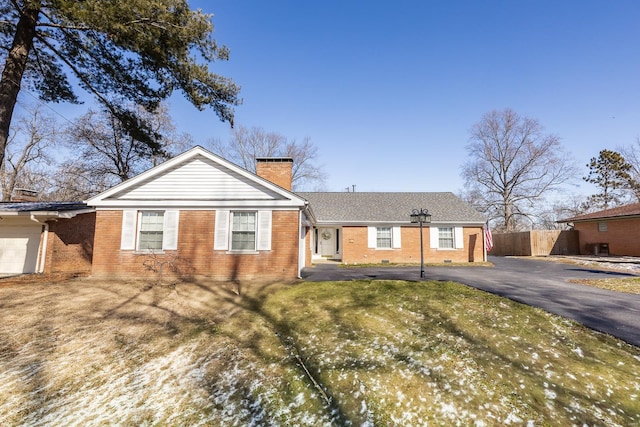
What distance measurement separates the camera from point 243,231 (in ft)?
36.4

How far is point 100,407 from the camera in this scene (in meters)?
3.67

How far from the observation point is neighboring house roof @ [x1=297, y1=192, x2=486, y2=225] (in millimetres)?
19141

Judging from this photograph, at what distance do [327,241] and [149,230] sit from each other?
41.3 feet

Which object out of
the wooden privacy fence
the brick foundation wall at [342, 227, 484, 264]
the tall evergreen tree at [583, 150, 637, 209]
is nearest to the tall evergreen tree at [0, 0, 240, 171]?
the brick foundation wall at [342, 227, 484, 264]

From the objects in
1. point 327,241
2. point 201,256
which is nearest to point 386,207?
point 327,241

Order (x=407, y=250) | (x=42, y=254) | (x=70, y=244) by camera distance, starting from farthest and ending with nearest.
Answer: (x=407, y=250) → (x=70, y=244) → (x=42, y=254)

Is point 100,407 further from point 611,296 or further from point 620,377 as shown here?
point 611,296

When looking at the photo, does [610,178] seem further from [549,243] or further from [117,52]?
[117,52]

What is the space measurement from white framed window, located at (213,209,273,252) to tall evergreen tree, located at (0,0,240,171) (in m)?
4.17

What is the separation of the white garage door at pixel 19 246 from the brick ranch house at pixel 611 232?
35.1 m

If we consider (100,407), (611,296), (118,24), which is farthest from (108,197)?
(611,296)

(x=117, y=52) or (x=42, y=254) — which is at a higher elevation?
(x=117, y=52)

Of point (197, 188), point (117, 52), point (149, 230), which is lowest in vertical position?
point (149, 230)

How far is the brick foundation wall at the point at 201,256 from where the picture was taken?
10859 millimetres
